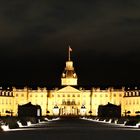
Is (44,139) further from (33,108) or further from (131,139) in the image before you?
(33,108)

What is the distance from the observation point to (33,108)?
444ft

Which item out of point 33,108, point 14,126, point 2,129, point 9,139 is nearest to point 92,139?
point 9,139

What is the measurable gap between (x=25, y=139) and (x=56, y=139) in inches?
53.4

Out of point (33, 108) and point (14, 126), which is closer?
point (14, 126)

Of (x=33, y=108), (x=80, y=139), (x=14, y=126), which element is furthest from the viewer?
(x=33, y=108)

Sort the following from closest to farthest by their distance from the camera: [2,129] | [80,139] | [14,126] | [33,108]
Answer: [80,139] < [2,129] < [14,126] < [33,108]

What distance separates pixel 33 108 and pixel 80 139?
110881 mm

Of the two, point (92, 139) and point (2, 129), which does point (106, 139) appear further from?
point (2, 129)

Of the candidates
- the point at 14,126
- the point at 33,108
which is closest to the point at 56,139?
the point at 14,126

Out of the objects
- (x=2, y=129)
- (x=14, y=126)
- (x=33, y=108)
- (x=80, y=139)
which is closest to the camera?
(x=80, y=139)

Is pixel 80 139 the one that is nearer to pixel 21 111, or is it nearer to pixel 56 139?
pixel 56 139

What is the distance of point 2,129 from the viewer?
112 feet

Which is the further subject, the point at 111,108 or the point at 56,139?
the point at 111,108

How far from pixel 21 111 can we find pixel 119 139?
115424mm
